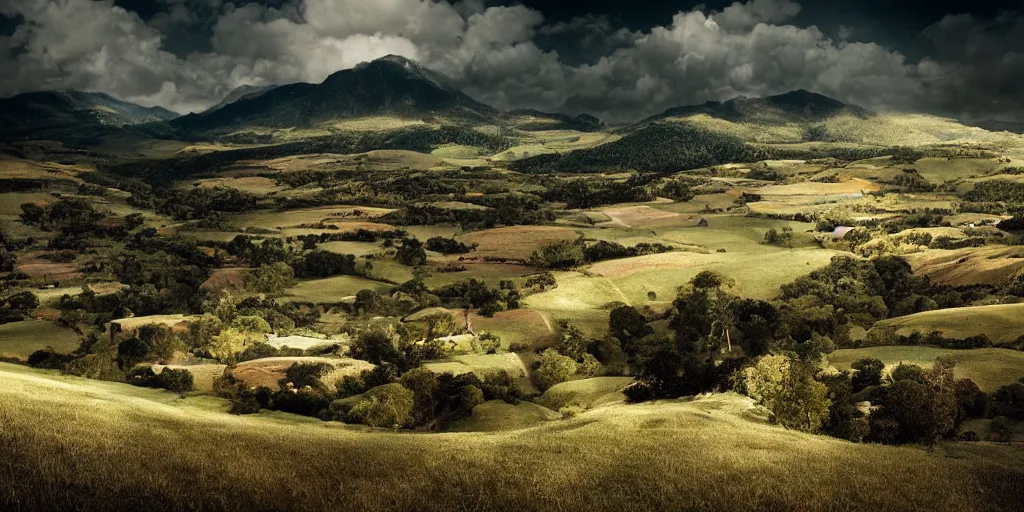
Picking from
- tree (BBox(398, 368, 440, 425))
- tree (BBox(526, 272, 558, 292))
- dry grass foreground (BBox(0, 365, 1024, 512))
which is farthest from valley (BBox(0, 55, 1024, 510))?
tree (BBox(526, 272, 558, 292))

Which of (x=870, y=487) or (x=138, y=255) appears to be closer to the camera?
(x=870, y=487)

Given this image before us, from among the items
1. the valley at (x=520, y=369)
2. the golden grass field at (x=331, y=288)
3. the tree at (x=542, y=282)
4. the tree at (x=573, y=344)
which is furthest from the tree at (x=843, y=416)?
the golden grass field at (x=331, y=288)

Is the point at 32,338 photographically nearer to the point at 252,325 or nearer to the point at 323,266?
the point at 252,325

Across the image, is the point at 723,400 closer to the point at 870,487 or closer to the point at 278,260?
the point at 870,487

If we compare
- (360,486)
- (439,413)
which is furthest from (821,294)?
(360,486)

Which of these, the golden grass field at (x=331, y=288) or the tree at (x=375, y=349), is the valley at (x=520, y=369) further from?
the golden grass field at (x=331, y=288)

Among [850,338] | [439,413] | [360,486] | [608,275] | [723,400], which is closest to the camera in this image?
[360,486]

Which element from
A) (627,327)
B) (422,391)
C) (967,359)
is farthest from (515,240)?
(967,359)
